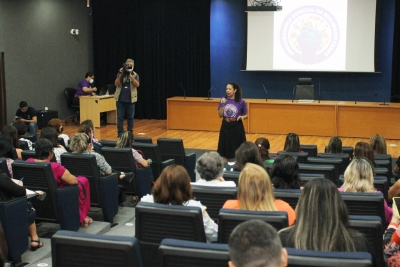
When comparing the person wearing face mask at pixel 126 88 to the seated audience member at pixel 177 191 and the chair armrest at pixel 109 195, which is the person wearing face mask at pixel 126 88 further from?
the seated audience member at pixel 177 191

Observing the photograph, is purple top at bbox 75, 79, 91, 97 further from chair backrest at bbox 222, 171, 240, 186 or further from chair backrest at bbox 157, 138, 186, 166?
chair backrest at bbox 222, 171, 240, 186

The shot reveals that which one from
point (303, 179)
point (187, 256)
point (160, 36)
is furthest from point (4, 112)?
point (187, 256)

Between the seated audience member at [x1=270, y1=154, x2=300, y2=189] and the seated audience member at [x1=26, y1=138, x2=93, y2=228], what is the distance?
1.94 m

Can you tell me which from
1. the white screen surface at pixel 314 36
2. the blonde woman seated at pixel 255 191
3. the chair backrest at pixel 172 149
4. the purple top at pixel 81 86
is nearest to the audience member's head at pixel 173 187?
the blonde woman seated at pixel 255 191

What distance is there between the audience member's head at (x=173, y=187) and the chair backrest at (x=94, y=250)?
1.02 meters

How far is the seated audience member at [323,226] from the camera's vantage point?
2.64 m

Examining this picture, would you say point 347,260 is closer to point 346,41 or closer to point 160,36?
point 346,41

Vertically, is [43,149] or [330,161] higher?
[43,149]

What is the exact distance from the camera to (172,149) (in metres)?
7.43

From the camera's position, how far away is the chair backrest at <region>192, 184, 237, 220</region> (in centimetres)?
398

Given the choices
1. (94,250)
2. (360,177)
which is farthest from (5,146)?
(360,177)

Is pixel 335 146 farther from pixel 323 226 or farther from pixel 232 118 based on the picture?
pixel 323 226

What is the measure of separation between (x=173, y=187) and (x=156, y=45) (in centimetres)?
1140

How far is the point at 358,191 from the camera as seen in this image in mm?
4176
